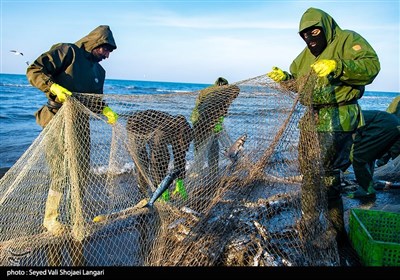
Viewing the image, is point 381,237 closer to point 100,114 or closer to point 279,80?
point 279,80

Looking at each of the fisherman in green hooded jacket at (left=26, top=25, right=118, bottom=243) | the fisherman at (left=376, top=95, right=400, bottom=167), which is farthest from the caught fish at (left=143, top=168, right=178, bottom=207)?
the fisherman at (left=376, top=95, right=400, bottom=167)

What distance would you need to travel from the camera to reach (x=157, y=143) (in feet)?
13.6

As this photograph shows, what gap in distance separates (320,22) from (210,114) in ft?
4.75

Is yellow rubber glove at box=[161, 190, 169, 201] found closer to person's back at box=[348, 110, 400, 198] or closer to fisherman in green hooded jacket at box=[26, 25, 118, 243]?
fisherman in green hooded jacket at box=[26, 25, 118, 243]

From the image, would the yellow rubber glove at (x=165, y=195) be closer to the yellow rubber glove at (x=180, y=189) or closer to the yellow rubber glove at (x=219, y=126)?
the yellow rubber glove at (x=180, y=189)

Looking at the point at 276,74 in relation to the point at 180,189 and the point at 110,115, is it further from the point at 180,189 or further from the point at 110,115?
the point at 110,115

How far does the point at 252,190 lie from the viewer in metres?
3.73

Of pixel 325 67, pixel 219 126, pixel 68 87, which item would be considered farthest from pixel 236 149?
pixel 68 87

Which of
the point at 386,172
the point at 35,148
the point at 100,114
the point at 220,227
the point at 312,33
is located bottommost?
the point at 386,172

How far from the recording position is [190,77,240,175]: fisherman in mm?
4160

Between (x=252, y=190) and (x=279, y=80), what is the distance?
3.81 feet

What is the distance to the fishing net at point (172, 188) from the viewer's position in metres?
3.33
